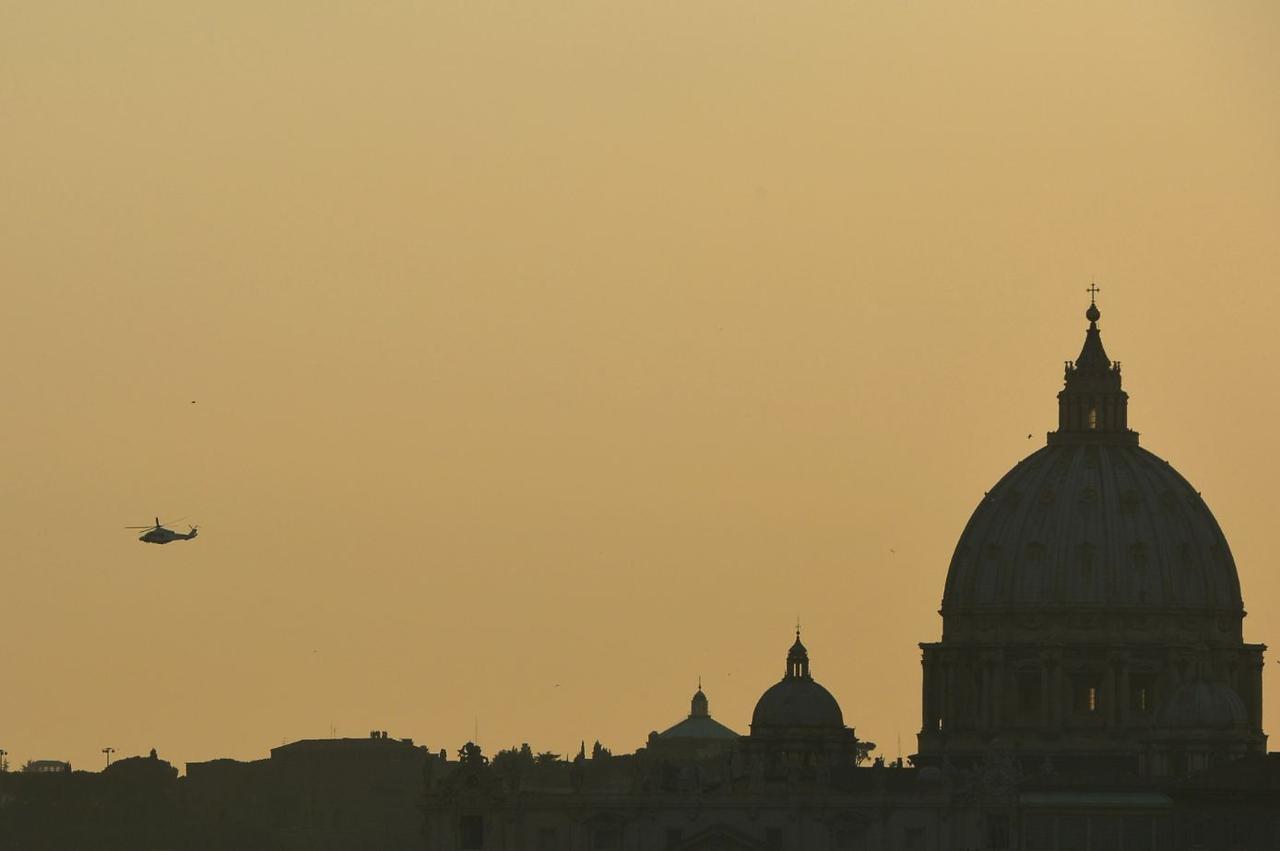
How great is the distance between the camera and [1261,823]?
199250 mm

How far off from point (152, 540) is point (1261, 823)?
42.1 metres

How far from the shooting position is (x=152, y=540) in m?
189
